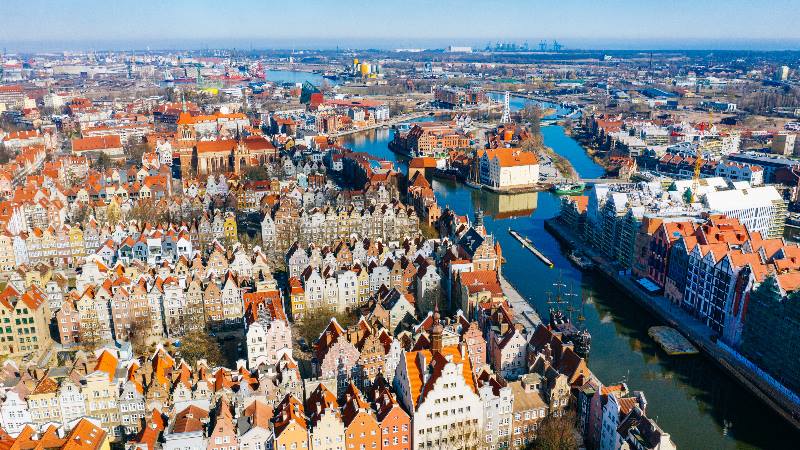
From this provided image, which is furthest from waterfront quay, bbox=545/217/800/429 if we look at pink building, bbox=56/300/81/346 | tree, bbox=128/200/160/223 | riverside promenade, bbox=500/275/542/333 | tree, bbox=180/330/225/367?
tree, bbox=128/200/160/223

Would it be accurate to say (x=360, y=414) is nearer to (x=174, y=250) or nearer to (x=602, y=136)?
(x=174, y=250)

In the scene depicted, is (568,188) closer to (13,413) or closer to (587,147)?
(587,147)

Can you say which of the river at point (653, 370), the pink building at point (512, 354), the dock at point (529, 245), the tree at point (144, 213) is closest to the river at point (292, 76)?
the tree at point (144, 213)

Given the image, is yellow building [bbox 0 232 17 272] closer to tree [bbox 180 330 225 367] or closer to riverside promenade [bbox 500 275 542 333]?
tree [bbox 180 330 225 367]

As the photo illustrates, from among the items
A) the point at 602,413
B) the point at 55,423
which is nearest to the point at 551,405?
the point at 602,413

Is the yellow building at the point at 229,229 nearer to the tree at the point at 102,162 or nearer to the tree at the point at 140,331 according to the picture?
the tree at the point at 140,331
